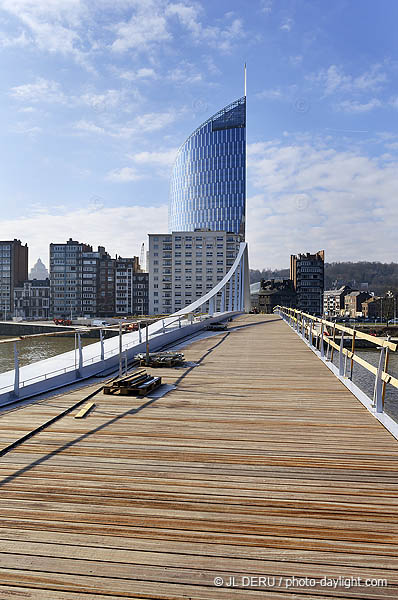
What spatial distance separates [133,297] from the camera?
106 meters

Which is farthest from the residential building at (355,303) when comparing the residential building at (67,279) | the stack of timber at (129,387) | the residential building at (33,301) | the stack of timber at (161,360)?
the stack of timber at (129,387)

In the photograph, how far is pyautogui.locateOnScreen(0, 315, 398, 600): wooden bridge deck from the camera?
221 cm

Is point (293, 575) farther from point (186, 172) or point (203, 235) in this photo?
point (186, 172)

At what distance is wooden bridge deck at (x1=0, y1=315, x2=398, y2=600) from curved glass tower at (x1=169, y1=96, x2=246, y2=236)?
441 feet

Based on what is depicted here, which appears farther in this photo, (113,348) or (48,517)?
(113,348)

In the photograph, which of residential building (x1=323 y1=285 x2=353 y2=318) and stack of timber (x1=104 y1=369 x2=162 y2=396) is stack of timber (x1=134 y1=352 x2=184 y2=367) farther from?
residential building (x1=323 y1=285 x2=353 y2=318)

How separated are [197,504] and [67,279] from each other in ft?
367

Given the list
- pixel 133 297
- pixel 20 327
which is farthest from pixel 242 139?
pixel 20 327

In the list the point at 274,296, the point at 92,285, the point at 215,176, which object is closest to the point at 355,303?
the point at 274,296

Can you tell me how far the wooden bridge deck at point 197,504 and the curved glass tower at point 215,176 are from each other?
5288 inches

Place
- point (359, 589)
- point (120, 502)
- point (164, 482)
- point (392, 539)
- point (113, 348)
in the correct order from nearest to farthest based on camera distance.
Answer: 1. point (359, 589)
2. point (392, 539)
3. point (120, 502)
4. point (164, 482)
5. point (113, 348)

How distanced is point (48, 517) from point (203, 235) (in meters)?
104

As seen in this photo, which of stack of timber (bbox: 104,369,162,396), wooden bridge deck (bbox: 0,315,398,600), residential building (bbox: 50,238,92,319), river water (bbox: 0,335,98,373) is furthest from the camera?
residential building (bbox: 50,238,92,319)

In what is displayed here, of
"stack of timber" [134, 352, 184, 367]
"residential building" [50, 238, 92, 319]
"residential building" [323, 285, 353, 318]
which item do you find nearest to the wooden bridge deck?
"stack of timber" [134, 352, 184, 367]
